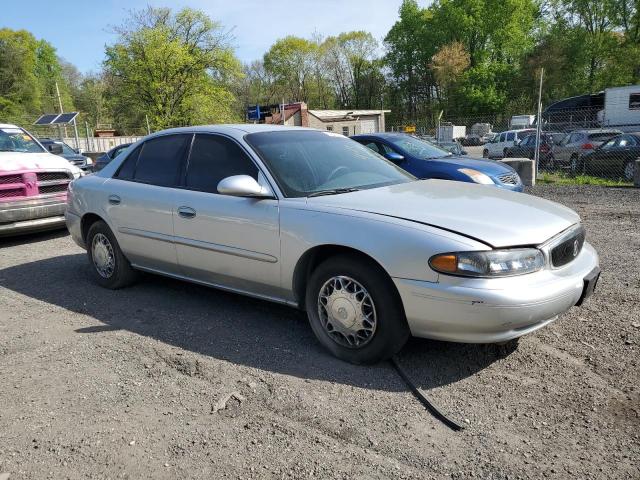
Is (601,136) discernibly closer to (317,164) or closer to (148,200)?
(317,164)

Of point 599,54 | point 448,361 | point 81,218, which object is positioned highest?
point 599,54

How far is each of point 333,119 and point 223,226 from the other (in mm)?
53697

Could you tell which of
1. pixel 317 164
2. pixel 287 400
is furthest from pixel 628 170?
pixel 287 400

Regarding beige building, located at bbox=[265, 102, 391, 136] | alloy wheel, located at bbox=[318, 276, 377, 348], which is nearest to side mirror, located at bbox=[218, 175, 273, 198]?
alloy wheel, located at bbox=[318, 276, 377, 348]

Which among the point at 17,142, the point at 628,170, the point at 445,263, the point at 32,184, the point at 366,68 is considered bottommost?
the point at 628,170

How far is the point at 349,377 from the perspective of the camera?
330 centimetres

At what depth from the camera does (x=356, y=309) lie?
11.0ft

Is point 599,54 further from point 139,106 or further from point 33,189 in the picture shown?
point 33,189

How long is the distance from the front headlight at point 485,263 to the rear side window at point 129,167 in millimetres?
3316

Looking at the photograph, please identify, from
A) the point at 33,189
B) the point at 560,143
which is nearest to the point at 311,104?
the point at 560,143

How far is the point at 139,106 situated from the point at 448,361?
116 feet

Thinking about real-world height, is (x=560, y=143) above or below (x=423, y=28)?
below

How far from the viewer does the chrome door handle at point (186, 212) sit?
4.25 m

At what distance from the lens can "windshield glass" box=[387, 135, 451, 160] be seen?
8.69 m
